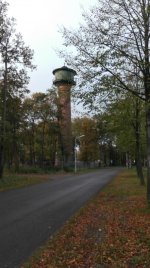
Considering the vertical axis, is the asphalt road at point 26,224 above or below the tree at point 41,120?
below

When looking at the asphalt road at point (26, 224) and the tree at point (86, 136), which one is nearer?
the asphalt road at point (26, 224)

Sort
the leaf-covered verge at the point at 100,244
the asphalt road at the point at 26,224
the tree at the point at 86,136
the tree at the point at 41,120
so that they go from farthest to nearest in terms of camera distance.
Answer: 1. the tree at the point at 86,136
2. the tree at the point at 41,120
3. the asphalt road at the point at 26,224
4. the leaf-covered verge at the point at 100,244

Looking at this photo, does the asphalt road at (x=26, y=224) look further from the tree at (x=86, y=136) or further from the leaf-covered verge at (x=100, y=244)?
the tree at (x=86, y=136)

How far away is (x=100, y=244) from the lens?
8688mm

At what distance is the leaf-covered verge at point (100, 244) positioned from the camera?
7.22 m

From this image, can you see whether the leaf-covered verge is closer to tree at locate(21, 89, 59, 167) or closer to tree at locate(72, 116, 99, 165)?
tree at locate(21, 89, 59, 167)

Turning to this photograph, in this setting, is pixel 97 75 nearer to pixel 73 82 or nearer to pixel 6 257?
pixel 73 82

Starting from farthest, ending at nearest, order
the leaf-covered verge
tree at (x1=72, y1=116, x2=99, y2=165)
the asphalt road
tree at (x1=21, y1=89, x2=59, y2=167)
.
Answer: tree at (x1=72, y1=116, x2=99, y2=165)
tree at (x1=21, y1=89, x2=59, y2=167)
the asphalt road
the leaf-covered verge

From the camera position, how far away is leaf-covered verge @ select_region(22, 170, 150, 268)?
23.7ft

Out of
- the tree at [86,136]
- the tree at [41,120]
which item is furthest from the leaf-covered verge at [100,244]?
the tree at [86,136]

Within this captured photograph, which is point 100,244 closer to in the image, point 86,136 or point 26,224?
point 26,224

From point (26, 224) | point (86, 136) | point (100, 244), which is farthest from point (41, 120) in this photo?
point (100, 244)

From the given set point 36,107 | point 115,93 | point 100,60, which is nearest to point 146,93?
point 115,93

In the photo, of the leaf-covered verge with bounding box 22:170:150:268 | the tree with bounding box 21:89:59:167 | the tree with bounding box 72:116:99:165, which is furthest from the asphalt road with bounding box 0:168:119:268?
the tree with bounding box 72:116:99:165
